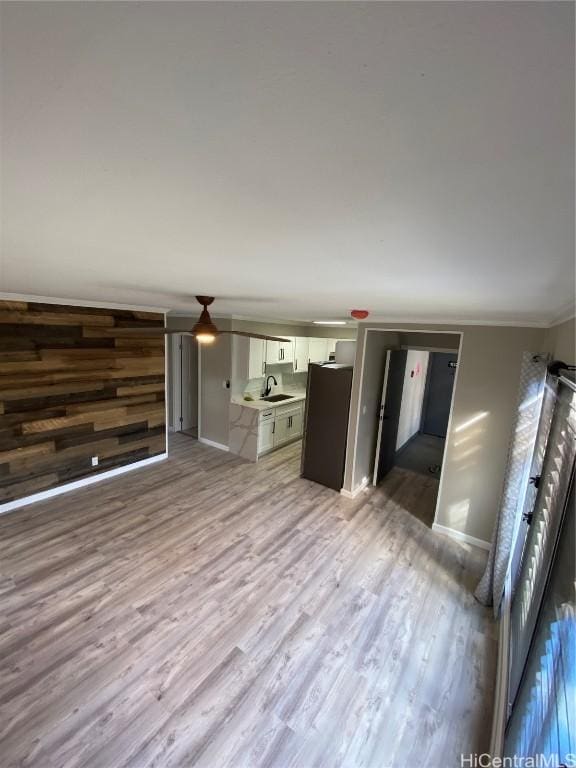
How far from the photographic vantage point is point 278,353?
569cm

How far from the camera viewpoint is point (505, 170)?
0.51m

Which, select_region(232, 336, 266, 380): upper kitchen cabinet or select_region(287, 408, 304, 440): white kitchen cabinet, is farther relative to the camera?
select_region(287, 408, 304, 440): white kitchen cabinet

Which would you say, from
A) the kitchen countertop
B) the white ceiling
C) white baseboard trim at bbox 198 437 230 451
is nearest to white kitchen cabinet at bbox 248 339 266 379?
the kitchen countertop

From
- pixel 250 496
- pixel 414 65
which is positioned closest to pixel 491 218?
pixel 414 65

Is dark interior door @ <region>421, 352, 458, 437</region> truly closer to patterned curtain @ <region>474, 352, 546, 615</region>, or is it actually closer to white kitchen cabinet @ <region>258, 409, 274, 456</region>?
white kitchen cabinet @ <region>258, 409, 274, 456</region>

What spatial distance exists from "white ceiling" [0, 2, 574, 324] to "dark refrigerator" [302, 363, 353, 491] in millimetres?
3302

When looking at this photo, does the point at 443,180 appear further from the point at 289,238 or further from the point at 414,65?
the point at 289,238

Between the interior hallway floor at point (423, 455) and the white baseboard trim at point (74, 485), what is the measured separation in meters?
3.91

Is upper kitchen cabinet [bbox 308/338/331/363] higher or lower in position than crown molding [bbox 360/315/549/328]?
lower

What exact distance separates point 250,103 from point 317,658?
2822mm

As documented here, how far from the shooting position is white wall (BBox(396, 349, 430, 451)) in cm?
565

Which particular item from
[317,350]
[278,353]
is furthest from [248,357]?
[317,350]

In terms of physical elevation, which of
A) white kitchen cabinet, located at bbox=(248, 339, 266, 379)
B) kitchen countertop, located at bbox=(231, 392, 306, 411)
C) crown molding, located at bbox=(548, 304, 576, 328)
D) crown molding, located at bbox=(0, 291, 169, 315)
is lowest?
kitchen countertop, located at bbox=(231, 392, 306, 411)

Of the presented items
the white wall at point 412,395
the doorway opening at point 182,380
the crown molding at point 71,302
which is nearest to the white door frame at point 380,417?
the white wall at point 412,395
